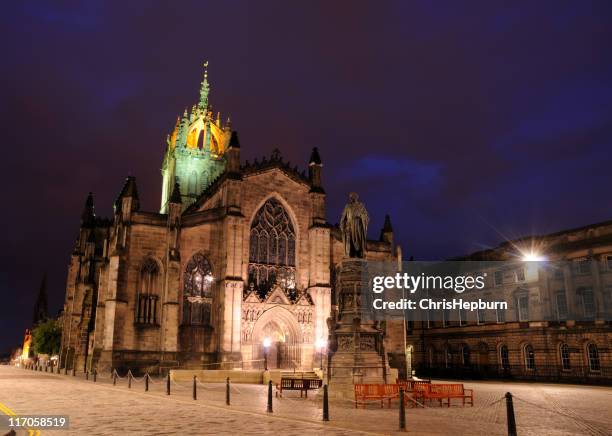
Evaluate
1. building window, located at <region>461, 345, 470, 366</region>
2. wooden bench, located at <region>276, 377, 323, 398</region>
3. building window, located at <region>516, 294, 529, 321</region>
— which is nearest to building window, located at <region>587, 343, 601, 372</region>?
building window, located at <region>516, 294, 529, 321</region>

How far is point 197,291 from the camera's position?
38250 mm

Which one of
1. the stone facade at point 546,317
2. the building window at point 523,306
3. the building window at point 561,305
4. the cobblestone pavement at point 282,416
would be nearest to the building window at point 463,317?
the stone facade at point 546,317

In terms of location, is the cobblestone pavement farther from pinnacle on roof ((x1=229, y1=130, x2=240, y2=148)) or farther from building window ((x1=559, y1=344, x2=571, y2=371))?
pinnacle on roof ((x1=229, y1=130, x2=240, y2=148))

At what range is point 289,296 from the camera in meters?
39.5

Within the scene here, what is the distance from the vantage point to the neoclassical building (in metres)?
36.0

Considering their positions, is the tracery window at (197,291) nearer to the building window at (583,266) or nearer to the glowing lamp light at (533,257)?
the glowing lamp light at (533,257)

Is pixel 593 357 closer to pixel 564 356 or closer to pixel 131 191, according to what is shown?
pixel 564 356

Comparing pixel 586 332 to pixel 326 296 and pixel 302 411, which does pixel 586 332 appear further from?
pixel 302 411

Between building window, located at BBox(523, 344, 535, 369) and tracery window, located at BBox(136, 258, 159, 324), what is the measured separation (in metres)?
27.4

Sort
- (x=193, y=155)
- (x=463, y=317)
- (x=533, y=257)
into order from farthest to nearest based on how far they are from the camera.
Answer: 1. (x=193, y=155)
2. (x=463, y=317)
3. (x=533, y=257)

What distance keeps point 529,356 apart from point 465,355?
23.1ft

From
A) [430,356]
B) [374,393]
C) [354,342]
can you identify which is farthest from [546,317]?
[374,393]

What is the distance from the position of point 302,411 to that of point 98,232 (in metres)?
45.9

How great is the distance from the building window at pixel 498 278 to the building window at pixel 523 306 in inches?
92.4
